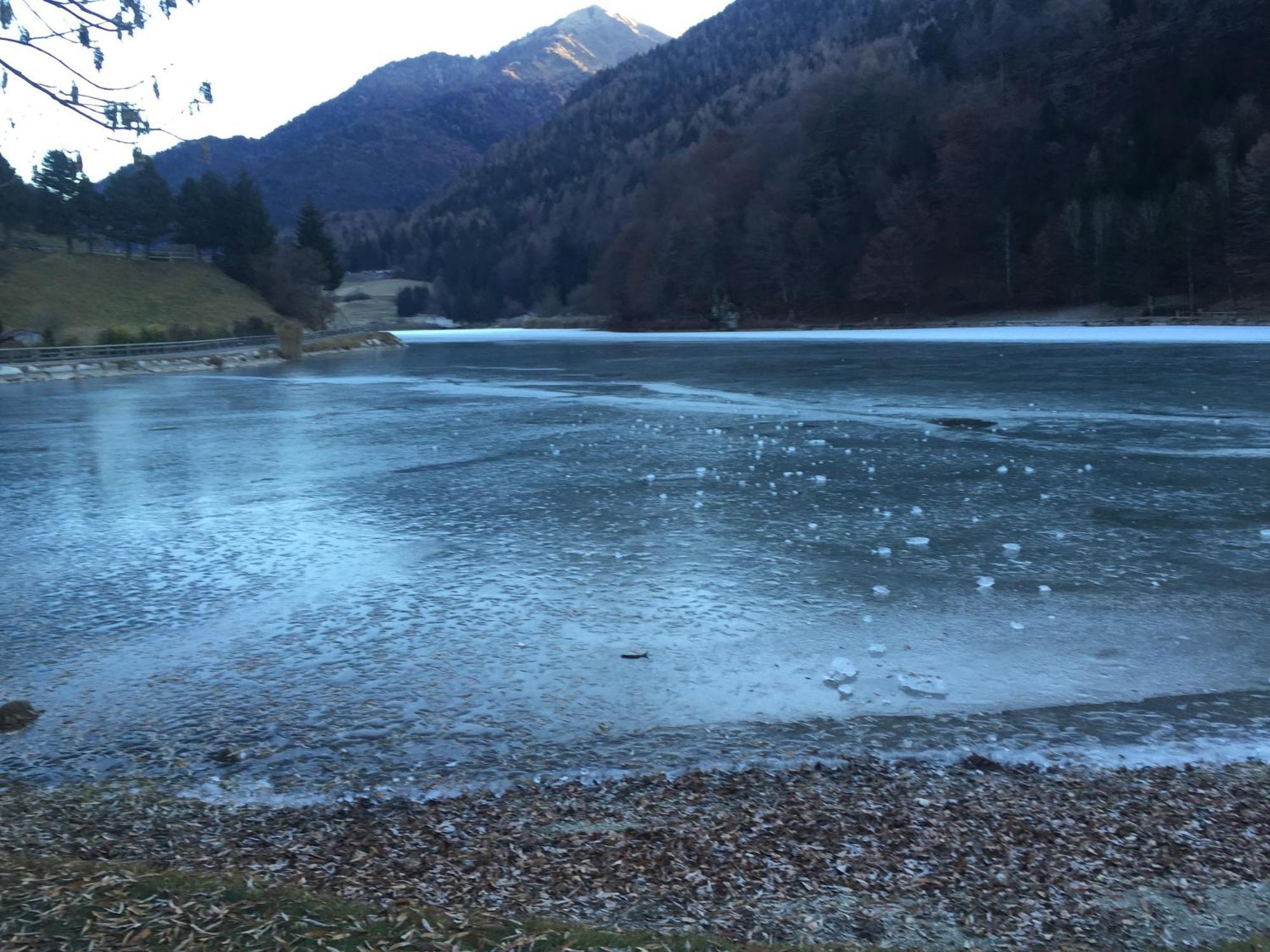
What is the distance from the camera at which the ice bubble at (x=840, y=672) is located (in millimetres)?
7055

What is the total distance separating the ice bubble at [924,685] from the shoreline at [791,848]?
1145mm

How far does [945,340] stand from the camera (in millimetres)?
59938

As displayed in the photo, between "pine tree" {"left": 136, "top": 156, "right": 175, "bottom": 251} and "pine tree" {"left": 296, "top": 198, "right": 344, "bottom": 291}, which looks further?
"pine tree" {"left": 296, "top": 198, "right": 344, "bottom": 291}

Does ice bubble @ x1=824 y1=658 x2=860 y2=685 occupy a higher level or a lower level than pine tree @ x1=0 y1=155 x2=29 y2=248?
lower

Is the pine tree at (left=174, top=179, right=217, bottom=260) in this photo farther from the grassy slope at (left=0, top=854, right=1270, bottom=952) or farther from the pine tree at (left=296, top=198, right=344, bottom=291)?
the grassy slope at (left=0, top=854, right=1270, bottom=952)

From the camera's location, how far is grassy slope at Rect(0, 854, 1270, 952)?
11.4ft

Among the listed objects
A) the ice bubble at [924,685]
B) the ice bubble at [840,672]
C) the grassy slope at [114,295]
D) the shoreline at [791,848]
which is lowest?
the ice bubble at [924,685]

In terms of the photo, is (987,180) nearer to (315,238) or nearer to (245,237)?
(315,238)

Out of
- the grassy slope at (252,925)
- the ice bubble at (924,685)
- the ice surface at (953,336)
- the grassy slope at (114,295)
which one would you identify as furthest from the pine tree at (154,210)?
the grassy slope at (252,925)

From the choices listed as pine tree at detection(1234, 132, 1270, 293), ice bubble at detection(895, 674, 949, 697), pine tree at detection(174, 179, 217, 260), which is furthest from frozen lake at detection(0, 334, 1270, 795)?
pine tree at detection(174, 179, 217, 260)

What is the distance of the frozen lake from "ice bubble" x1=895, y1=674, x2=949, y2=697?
0.04 metres

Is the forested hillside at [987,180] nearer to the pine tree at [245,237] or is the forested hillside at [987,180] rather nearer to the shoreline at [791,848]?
the pine tree at [245,237]

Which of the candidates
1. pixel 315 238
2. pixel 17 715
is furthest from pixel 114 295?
pixel 17 715

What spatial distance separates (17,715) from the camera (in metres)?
6.51
